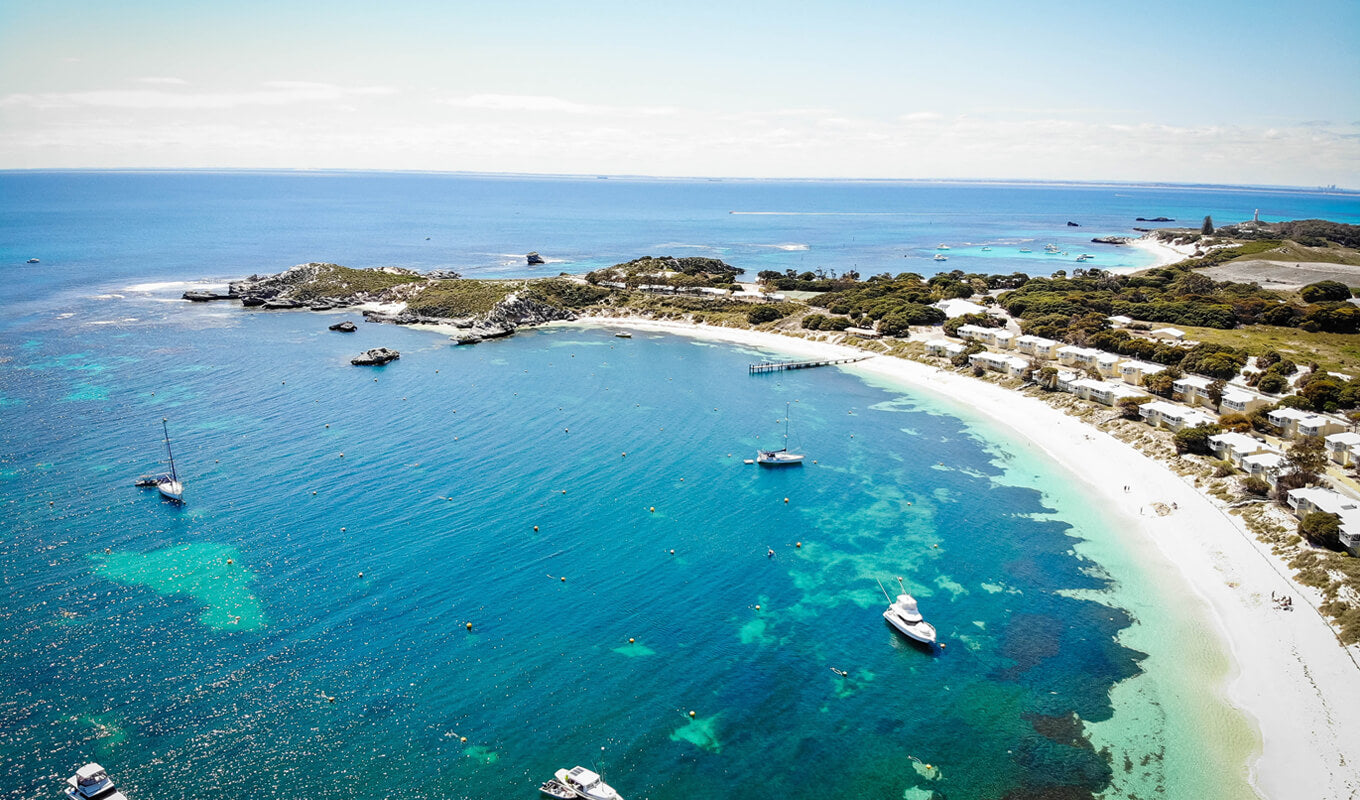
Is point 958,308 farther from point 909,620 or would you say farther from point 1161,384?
point 909,620

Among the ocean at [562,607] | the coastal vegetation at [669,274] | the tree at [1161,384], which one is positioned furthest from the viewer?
the coastal vegetation at [669,274]

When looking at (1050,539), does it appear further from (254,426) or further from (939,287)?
(939,287)

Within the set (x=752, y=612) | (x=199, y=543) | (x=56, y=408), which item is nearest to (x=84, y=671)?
(x=199, y=543)

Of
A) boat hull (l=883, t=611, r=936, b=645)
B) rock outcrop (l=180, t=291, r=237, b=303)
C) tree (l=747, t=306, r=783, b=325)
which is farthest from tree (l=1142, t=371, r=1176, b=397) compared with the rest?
rock outcrop (l=180, t=291, r=237, b=303)

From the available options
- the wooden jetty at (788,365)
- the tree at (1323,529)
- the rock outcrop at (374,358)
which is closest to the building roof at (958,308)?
the wooden jetty at (788,365)

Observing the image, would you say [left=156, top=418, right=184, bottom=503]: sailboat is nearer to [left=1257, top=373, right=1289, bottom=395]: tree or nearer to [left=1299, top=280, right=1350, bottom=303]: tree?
[left=1257, top=373, right=1289, bottom=395]: tree

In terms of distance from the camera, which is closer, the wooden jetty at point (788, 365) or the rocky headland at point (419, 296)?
the wooden jetty at point (788, 365)

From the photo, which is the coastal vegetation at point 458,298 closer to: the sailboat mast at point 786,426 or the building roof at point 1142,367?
the sailboat mast at point 786,426
